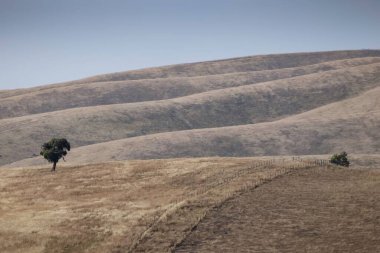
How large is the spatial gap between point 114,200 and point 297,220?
23.8 metres

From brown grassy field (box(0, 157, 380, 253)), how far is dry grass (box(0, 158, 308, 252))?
0.12 meters

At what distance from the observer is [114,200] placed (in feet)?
197

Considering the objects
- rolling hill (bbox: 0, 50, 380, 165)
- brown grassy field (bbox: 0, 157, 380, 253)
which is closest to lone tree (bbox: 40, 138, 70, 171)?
brown grassy field (bbox: 0, 157, 380, 253)

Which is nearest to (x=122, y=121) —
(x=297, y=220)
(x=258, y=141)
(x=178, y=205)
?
(x=258, y=141)

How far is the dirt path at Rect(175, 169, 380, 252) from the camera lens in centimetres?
4262

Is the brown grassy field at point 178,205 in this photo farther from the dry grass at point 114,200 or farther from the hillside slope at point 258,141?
the hillside slope at point 258,141

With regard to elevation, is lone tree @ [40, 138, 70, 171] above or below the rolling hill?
above

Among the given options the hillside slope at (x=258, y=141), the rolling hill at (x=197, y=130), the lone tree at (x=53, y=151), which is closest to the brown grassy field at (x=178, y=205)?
the lone tree at (x=53, y=151)

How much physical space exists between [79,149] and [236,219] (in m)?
94.8

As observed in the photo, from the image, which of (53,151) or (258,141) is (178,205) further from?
(258,141)

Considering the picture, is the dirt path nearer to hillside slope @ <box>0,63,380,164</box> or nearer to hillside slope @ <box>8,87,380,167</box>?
hillside slope @ <box>8,87,380,167</box>

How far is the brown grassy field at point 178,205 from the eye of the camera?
45.8 m

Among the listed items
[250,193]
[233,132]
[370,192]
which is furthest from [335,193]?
[233,132]

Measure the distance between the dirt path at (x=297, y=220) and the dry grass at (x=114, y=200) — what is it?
278 centimetres
